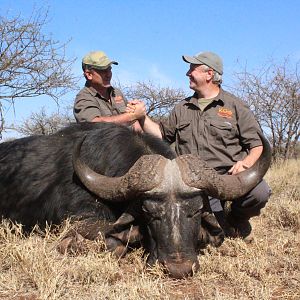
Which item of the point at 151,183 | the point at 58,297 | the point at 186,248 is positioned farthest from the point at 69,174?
the point at 58,297

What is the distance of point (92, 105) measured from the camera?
6.27 m

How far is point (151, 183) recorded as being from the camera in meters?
4.12

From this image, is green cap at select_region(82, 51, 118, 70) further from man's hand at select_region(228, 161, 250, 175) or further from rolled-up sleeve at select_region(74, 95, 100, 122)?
man's hand at select_region(228, 161, 250, 175)

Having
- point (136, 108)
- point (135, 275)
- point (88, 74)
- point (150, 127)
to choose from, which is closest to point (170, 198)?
point (135, 275)

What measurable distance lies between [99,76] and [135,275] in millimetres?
3216

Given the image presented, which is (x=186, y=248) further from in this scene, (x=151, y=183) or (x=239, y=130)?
(x=239, y=130)

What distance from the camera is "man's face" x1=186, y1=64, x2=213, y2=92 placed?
558cm

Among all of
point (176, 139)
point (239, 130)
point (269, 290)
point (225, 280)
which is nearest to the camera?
point (269, 290)

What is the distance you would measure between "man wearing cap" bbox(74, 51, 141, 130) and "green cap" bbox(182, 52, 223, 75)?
1.01 metres

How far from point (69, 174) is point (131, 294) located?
6.63 feet

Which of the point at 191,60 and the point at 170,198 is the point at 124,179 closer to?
the point at 170,198

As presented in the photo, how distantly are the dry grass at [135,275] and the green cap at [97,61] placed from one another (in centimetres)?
243

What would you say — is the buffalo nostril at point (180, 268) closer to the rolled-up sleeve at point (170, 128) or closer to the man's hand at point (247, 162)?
the man's hand at point (247, 162)

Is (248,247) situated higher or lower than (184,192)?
lower
